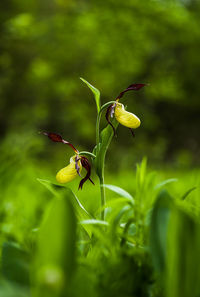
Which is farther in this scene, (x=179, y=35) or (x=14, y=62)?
(x=179, y=35)

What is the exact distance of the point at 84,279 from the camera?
0.40m

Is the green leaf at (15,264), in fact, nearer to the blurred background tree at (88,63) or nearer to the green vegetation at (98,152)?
the green vegetation at (98,152)

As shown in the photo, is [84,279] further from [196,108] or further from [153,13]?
[196,108]

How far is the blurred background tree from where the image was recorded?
7.70m

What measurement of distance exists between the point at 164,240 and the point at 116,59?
28.1 ft

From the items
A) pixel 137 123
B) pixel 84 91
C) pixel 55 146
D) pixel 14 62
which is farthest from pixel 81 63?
pixel 137 123

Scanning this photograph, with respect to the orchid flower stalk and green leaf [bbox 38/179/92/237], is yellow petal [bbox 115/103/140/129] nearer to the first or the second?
the orchid flower stalk

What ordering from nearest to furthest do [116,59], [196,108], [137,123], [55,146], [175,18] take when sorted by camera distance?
[137,123], [175,18], [116,59], [55,146], [196,108]

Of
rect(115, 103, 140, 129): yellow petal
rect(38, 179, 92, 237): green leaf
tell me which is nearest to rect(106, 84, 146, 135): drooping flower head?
rect(115, 103, 140, 129): yellow petal

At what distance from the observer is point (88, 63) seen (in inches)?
374

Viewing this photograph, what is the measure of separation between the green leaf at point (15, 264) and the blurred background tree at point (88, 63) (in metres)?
6.24

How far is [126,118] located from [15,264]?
1.31 ft

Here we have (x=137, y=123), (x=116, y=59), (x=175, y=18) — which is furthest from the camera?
(x=116, y=59)

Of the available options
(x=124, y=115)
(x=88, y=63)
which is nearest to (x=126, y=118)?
(x=124, y=115)
